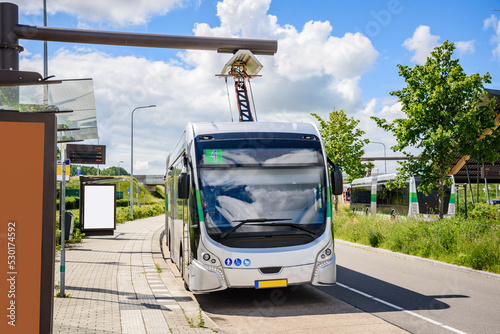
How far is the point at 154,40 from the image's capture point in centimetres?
1030

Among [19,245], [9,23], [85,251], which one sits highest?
[9,23]

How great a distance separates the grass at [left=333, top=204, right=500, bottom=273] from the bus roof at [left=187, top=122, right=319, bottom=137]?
18.6 feet

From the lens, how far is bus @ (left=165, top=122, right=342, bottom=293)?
8812 mm

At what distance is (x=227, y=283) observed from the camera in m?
8.77

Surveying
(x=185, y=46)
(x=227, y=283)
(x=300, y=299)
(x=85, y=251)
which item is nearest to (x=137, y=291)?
(x=227, y=283)

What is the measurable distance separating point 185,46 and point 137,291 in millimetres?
4797

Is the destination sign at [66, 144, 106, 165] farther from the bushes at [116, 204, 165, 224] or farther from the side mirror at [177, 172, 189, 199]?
the side mirror at [177, 172, 189, 199]

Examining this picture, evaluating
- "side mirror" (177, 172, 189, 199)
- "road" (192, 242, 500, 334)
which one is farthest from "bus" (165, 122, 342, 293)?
"road" (192, 242, 500, 334)

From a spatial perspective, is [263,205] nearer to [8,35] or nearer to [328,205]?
[328,205]

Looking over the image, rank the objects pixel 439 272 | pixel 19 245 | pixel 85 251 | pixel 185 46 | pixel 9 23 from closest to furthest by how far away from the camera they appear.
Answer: pixel 19 245 < pixel 9 23 < pixel 185 46 < pixel 439 272 < pixel 85 251

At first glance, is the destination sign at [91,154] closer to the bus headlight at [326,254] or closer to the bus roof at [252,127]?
the bus roof at [252,127]

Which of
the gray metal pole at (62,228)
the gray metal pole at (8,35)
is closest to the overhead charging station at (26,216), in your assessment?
the gray metal pole at (8,35)

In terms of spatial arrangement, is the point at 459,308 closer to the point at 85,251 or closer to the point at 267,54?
the point at 267,54

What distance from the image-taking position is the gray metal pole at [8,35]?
8531 mm
